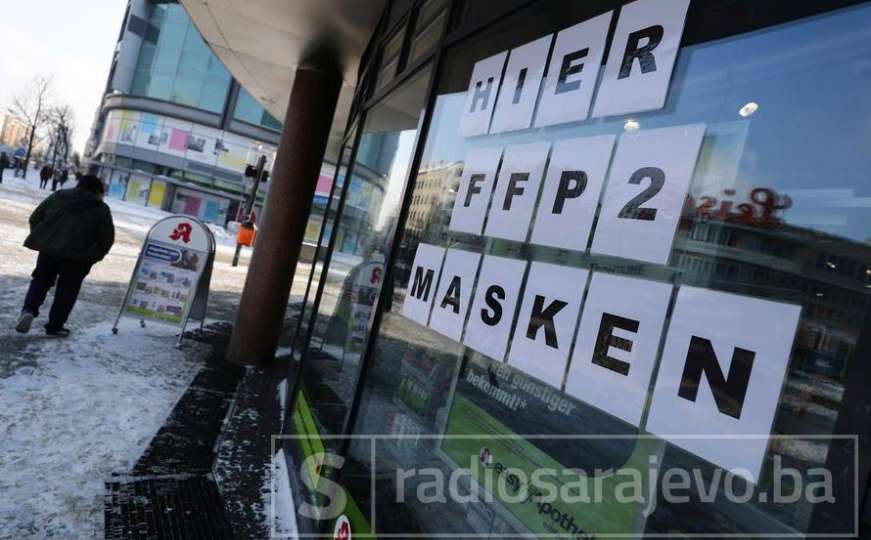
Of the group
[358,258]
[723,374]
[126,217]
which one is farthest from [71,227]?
[126,217]

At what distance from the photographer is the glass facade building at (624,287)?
1340 millimetres

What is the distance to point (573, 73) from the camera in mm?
2211


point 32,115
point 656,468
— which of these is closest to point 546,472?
point 656,468

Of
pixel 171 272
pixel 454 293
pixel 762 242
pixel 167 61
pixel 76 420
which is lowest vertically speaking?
pixel 76 420

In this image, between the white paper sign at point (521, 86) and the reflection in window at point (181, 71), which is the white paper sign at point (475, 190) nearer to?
the white paper sign at point (521, 86)

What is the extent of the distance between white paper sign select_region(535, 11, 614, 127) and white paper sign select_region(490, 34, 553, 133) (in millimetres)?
62

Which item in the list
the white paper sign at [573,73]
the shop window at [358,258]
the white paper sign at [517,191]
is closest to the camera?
the white paper sign at [573,73]

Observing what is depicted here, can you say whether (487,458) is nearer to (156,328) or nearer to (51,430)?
(51,430)

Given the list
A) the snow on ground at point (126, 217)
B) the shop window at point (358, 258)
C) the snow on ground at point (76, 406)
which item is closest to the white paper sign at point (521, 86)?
the shop window at point (358, 258)

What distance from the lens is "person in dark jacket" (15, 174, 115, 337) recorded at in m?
5.73

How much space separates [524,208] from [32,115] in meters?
63.0

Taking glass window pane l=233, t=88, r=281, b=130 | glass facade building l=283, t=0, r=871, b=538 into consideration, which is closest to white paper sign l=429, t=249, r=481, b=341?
glass facade building l=283, t=0, r=871, b=538

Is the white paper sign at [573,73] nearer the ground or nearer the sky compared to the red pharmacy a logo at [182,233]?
nearer the sky

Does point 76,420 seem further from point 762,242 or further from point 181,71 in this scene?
point 181,71
